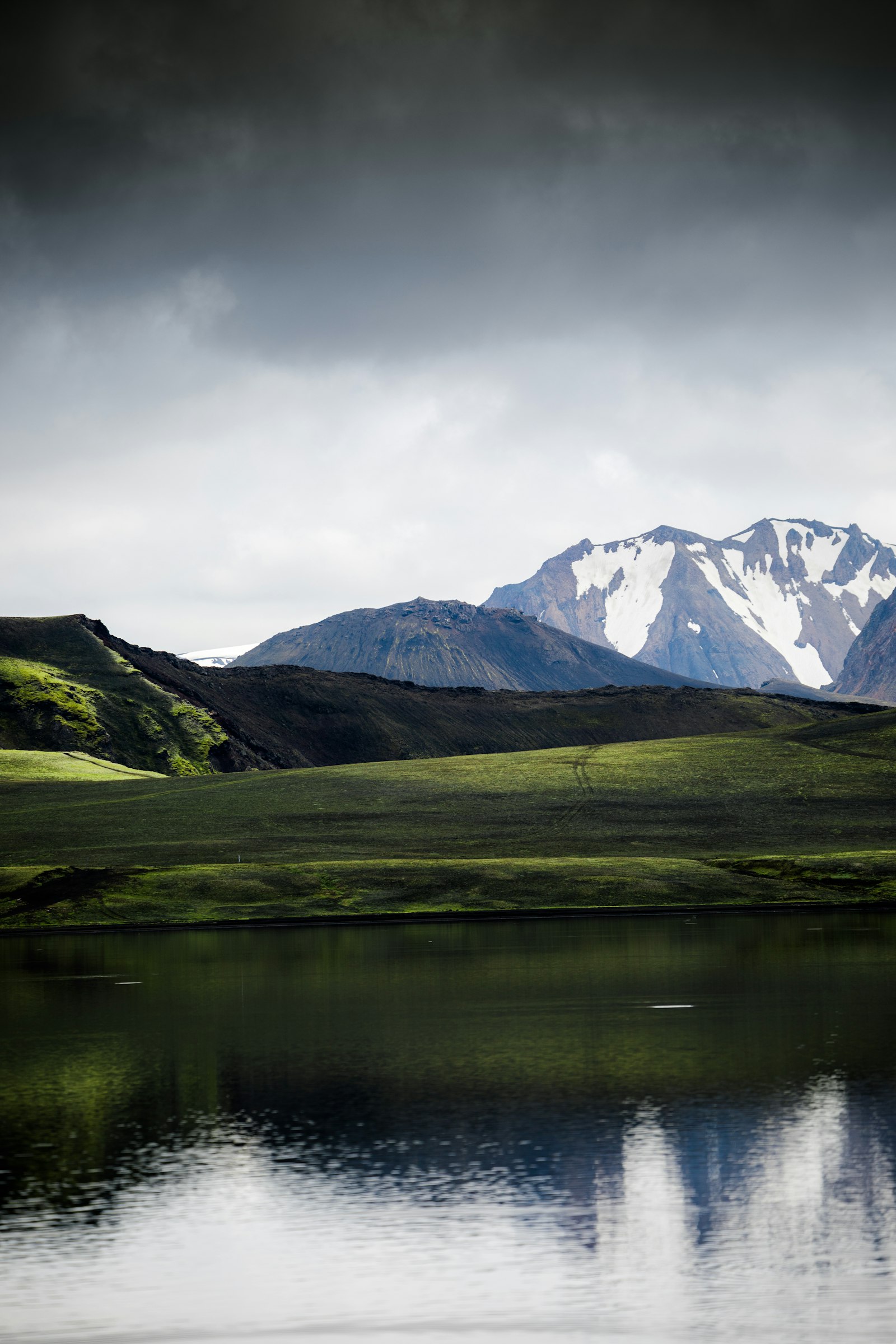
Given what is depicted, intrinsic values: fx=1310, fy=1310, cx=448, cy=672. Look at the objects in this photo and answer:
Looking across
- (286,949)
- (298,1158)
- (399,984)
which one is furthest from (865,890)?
(298,1158)

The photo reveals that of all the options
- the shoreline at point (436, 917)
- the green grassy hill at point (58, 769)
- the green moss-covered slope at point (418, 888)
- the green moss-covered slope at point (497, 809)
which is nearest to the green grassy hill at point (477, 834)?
the green moss-covered slope at point (418, 888)

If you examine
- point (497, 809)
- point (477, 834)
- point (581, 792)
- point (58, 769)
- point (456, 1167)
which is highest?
point (58, 769)

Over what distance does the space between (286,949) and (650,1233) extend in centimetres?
4805

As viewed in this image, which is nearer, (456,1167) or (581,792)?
(456,1167)

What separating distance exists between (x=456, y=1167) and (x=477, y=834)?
3688 inches

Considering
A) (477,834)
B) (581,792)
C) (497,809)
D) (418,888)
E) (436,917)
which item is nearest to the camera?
(436,917)

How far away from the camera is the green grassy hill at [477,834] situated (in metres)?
86.2

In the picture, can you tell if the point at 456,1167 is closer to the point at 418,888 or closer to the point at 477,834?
the point at 418,888

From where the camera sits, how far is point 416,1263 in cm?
1579

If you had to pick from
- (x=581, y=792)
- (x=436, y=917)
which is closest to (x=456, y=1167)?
(x=436, y=917)

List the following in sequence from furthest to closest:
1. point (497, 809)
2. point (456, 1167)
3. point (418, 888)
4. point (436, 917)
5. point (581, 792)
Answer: point (581, 792) < point (497, 809) < point (418, 888) < point (436, 917) < point (456, 1167)

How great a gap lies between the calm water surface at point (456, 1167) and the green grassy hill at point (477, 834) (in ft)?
146

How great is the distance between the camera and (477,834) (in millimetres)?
113438

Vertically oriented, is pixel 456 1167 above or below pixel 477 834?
below
